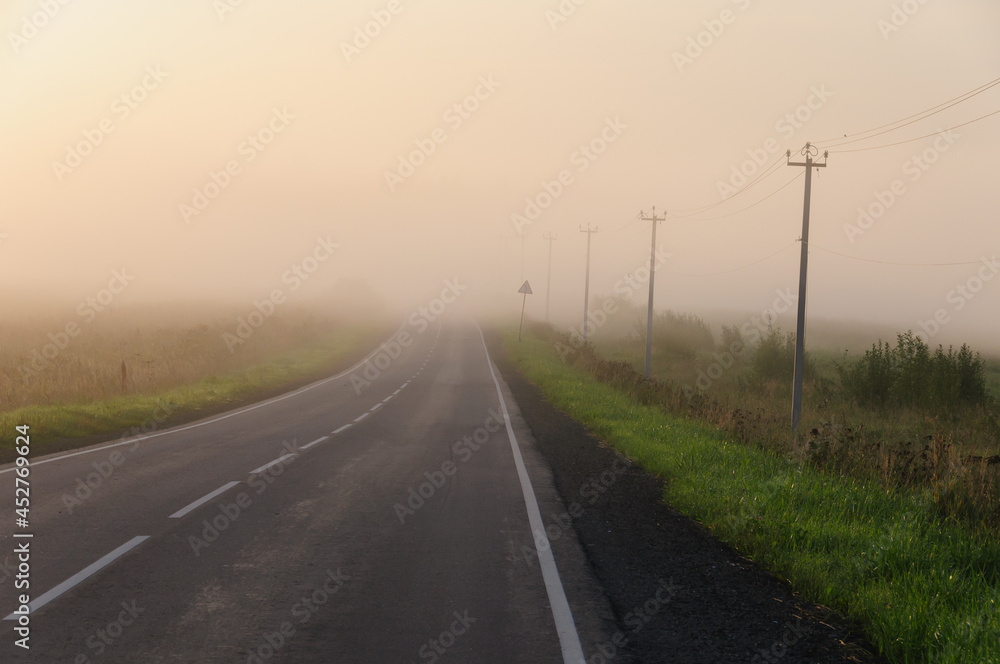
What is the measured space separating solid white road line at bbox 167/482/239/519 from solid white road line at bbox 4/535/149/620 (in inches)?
33.6

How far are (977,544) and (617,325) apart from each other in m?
62.5

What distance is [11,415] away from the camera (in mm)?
13211

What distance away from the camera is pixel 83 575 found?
5.24 m

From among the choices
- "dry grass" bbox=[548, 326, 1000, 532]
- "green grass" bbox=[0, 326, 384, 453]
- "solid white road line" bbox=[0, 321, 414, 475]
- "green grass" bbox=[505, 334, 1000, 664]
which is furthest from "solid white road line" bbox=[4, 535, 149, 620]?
"dry grass" bbox=[548, 326, 1000, 532]

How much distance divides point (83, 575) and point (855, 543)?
682 cm

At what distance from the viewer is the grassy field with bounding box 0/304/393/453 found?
1398 centimetres

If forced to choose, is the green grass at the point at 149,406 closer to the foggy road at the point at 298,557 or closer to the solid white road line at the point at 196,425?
the solid white road line at the point at 196,425

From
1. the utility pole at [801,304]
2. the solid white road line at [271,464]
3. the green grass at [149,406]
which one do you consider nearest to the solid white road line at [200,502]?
the solid white road line at [271,464]

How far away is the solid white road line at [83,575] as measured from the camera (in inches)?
184

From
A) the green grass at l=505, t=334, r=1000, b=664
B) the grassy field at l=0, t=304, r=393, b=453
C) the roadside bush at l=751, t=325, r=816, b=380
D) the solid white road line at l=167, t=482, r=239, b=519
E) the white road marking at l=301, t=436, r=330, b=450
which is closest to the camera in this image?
the green grass at l=505, t=334, r=1000, b=664

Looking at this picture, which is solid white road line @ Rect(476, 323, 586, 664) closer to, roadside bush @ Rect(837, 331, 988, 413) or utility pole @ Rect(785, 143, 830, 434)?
utility pole @ Rect(785, 143, 830, 434)

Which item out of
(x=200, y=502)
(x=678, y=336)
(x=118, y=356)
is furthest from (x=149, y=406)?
(x=678, y=336)

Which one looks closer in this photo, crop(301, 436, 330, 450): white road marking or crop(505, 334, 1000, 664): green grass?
crop(505, 334, 1000, 664): green grass

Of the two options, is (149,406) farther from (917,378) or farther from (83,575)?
(917,378)
